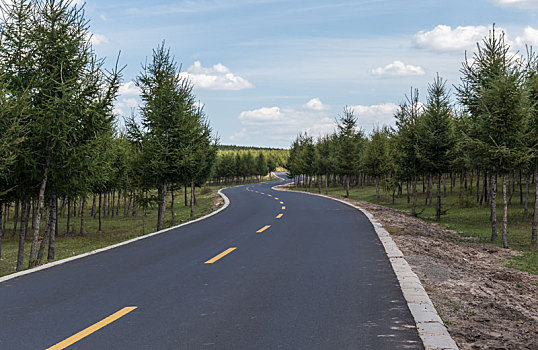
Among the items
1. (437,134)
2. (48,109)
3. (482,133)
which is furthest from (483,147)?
(48,109)

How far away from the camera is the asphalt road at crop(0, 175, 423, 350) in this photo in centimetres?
484

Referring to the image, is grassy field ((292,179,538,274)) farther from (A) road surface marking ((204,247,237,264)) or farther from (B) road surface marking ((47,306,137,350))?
(B) road surface marking ((47,306,137,350))

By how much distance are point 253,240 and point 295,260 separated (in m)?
3.47

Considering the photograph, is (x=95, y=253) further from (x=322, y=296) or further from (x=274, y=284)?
(x=322, y=296)

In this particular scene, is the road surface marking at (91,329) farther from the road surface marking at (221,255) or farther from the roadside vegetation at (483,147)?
the roadside vegetation at (483,147)

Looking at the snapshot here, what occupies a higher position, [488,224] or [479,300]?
[479,300]

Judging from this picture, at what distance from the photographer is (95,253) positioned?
11.3 m

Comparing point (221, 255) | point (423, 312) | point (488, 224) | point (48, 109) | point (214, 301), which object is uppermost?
point (48, 109)

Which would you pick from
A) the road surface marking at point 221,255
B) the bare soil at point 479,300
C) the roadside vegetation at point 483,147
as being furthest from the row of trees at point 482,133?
the road surface marking at point 221,255

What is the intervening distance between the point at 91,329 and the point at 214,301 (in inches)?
72.6

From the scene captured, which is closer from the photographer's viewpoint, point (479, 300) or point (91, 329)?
point (91, 329)

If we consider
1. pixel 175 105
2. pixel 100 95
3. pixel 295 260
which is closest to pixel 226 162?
pixel 175 105

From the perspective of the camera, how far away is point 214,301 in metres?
6.43

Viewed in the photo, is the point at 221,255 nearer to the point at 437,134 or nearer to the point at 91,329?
the point at 91,329
